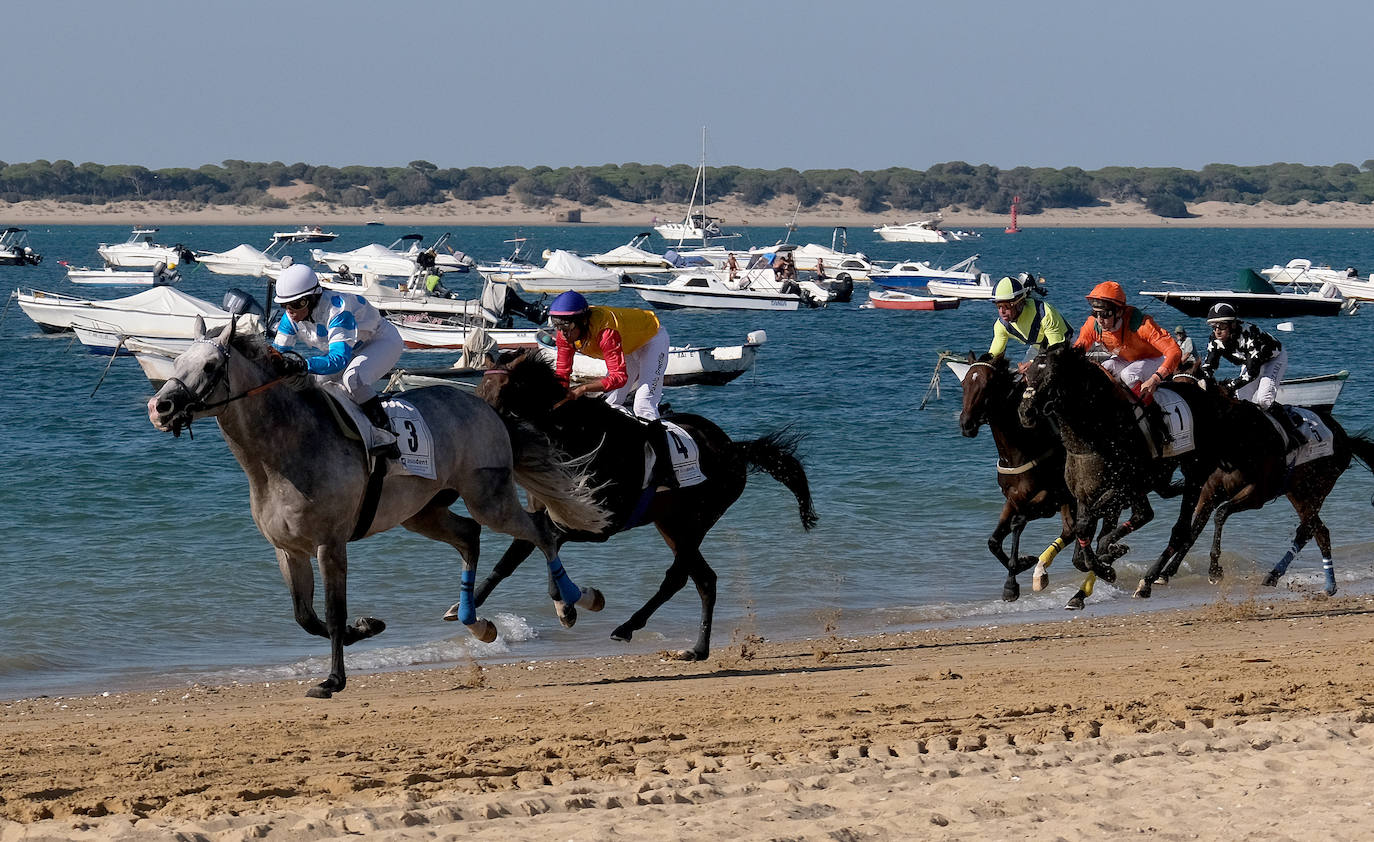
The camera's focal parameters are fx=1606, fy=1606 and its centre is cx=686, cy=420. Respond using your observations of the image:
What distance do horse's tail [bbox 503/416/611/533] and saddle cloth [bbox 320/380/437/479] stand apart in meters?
0.92

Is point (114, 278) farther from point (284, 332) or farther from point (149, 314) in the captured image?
point (284, 332)

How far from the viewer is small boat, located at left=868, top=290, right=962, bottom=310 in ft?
201

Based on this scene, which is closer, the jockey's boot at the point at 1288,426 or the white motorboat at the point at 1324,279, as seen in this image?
the jockey's boot at the point at 1288,426

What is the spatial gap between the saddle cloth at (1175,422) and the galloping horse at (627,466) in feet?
10.8

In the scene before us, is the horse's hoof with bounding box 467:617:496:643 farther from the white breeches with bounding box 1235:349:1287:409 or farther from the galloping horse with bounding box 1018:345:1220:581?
the white breeches with bounding box 1235:349:1287:409

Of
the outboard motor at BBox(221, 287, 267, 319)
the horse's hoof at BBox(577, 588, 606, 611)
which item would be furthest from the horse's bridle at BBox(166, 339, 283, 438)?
the horse's hoof at BBox(577, 588, 606, 611)

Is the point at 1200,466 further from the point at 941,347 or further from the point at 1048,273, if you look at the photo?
the point at 1048,273

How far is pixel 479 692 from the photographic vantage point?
1013cm

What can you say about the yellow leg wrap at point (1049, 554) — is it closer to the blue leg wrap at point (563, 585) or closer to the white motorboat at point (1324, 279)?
the blue leg wrap at point (563, 585)

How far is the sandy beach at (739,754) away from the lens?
6184mm

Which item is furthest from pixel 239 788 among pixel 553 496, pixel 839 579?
pixel 839 579

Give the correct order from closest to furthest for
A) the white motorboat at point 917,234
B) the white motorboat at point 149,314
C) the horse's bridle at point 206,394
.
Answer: the horse's bridle at point 206,394, the white motorboat at point 149,314, the white motorboat at point 917,234

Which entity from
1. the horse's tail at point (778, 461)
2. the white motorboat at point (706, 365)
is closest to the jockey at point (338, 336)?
the horse's tail at point (778, 461)

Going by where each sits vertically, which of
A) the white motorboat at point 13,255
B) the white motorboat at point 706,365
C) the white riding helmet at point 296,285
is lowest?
the white motorboat at point 13,255
